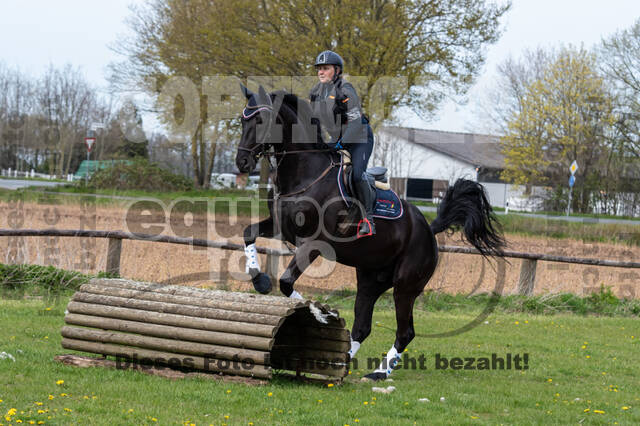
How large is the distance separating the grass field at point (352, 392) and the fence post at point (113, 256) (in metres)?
1.89

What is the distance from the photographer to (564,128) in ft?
125

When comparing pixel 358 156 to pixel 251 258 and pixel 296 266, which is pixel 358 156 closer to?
pixel 296 266

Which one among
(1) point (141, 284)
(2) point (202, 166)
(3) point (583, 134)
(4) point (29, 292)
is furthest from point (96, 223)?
(3) point (583, 134)

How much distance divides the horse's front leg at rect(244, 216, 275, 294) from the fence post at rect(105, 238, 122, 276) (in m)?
5.60

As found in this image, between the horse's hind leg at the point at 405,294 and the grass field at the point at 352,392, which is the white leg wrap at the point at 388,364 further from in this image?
the grass field at the point at 352,392

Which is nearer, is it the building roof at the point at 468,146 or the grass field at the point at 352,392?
the grass field at the point at 352,392

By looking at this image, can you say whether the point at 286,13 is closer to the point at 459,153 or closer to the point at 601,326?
the point at 601,326

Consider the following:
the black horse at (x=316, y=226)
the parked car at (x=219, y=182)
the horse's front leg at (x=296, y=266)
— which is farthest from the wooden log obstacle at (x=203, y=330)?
the parked car at (x=219, y=182)

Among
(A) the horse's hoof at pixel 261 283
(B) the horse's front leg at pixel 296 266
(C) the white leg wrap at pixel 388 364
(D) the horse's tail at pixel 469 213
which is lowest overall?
(C) the white leg wrap at pixel 388 364

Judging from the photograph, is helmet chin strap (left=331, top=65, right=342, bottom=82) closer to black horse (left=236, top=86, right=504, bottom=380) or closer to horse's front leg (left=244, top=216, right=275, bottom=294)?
black horse (left=236, top=86, right=504, bottom=380)

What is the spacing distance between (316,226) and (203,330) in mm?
1479

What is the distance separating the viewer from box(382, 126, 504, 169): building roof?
1875 inches

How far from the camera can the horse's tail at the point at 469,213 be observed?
25.7ft

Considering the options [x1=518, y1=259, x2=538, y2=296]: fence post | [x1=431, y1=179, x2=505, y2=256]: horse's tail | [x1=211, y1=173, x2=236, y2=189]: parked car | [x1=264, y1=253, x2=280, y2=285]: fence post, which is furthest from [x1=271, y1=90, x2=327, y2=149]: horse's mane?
[x1=211, y1=173, x2=236, y2=189]: parked car
